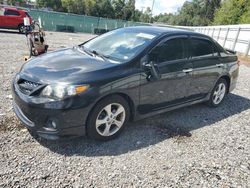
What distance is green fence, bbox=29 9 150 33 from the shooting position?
2597 cm

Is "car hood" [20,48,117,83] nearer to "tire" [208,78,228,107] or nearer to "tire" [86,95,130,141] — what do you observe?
"tire" [86,95,130,141]

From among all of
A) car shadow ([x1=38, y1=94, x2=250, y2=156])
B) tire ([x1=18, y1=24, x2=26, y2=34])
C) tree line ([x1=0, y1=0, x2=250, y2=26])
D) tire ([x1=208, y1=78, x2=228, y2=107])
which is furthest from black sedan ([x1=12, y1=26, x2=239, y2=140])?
tree line ([x1=0, y1=0, x2=250, y2=26])

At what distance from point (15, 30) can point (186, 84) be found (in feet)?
58.8

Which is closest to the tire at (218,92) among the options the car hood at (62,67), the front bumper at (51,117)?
the car hood at (62,67)

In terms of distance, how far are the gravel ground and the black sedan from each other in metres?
0.28

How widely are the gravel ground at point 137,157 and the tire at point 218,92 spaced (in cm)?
92

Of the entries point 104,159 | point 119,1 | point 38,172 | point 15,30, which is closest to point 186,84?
point 104,159

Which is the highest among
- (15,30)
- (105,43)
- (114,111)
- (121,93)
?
(105,43)

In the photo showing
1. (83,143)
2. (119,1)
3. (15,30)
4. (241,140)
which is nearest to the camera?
(83,143)

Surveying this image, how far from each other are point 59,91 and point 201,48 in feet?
10.1

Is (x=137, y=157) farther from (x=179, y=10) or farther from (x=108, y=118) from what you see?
(x=179, y=10)

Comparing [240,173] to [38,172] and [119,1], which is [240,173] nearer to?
[38,172]

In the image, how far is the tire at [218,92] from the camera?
17.1 ft

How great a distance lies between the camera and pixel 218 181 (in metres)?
2.95
